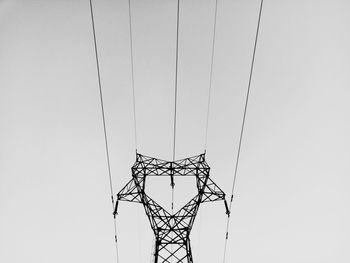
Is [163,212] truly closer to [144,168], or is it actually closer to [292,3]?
[144,168]

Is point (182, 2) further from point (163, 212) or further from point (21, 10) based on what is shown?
point (163, 212)

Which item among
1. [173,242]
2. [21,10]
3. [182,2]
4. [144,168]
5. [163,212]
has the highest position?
[182,2]

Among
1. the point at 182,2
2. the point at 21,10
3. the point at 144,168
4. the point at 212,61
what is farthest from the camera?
the point at 212,61

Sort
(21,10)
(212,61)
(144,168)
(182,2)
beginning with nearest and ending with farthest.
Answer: (144,168), (21,10), (182,2), (212,61)

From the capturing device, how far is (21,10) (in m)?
19.2

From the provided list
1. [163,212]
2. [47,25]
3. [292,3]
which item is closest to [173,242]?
[163,212]

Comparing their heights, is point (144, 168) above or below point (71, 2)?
below

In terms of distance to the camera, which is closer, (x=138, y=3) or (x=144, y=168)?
(x=144, y=168)

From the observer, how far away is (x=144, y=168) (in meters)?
11.9

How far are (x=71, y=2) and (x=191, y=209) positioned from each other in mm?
15676

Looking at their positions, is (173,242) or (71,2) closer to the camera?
(173,242)

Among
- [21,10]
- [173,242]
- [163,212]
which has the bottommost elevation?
[173,242]

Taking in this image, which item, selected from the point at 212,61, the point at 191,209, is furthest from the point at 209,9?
the point at 191,209

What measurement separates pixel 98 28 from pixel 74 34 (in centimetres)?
164
